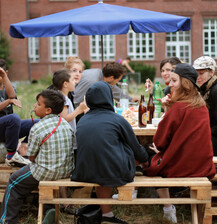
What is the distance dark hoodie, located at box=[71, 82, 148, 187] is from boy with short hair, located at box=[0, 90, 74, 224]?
0.19 m

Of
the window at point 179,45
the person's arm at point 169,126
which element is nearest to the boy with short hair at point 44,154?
the person's arm at point 169,126

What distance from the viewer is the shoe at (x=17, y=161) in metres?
4.05

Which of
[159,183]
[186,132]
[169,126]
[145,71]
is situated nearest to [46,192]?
[159,183]

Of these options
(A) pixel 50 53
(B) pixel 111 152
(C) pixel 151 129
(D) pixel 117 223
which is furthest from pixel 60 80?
(A) pixel 50 53

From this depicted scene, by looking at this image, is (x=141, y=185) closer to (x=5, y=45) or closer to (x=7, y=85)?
(x=7, y=85)

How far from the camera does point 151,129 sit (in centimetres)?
425

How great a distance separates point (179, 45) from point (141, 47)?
104 inches

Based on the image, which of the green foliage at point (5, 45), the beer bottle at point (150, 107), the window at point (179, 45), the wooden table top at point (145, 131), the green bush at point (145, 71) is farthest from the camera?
the window at point (179, 45)

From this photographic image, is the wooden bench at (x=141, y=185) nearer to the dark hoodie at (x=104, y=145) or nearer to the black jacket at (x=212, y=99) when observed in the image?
the dark hoodie at (x=104, y=145)

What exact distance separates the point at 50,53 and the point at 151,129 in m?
23.5

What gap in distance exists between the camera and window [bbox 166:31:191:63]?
27891 mm

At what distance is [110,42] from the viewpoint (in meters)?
27.5

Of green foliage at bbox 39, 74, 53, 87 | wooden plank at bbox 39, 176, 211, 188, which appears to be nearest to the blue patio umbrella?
wooden plank at bbox 39, 176, 211, 188

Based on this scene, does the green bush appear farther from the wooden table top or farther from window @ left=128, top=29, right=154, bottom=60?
the wooden table top
